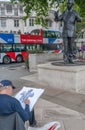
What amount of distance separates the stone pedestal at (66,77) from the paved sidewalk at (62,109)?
1.04 ft

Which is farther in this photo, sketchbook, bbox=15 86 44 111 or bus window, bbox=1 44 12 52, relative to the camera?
bus window, bbox=1 44 12 52

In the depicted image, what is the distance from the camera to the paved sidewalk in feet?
16.1

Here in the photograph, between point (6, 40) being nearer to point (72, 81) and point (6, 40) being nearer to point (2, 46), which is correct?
point (2, 46)

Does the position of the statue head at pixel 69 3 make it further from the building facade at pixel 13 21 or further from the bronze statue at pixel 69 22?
the building facade at pixel 13 21

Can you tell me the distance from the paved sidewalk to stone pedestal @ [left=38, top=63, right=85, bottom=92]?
1.04 ft

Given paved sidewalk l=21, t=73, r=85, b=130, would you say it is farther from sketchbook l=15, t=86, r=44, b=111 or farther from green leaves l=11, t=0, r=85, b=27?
green leaves l=11, t=0, r=85, b=27

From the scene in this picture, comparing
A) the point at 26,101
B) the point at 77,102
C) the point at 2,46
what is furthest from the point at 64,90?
the point at 2,46

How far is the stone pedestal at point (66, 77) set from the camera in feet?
24.8

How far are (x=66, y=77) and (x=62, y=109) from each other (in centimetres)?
208

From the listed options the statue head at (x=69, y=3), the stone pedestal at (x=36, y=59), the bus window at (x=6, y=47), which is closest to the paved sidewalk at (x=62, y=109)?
the statue head at (x=69, y=3)

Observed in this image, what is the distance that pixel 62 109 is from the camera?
→ 230 inches

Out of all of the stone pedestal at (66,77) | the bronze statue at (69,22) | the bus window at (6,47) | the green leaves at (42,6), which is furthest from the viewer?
the bus window at (6,47)

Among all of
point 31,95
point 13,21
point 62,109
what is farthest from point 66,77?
point 13,21

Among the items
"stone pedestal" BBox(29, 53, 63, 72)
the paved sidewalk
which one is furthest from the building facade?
the paved sidewalk
